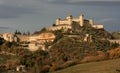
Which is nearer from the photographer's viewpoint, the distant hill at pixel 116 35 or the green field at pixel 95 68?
the green field at pixel 95 68

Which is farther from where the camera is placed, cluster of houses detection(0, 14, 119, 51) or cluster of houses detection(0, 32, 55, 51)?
cluster of houses detection(0, 14, 119, 51)

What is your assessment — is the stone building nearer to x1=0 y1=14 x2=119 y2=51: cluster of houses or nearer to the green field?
x1=0 y1=14 x2=119 y2=51: cluster of houses

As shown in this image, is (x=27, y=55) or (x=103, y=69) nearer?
(x=103, y=69)

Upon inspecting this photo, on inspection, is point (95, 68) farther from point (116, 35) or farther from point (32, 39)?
point (116, 35)

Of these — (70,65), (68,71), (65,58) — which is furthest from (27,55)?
(68,71)

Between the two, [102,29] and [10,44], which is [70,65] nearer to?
[10,44]

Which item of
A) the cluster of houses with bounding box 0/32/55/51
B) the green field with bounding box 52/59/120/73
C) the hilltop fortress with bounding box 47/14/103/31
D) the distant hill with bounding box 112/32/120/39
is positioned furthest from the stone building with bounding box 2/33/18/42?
the green field with bounding box 52/59/120/73

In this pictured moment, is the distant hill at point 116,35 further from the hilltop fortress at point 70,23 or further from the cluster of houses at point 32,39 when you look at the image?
the cluster of houses at point 32,39

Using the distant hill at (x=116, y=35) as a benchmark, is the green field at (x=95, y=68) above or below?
below

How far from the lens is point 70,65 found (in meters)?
69.1

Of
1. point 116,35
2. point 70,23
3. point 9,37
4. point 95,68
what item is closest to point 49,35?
point 70,23

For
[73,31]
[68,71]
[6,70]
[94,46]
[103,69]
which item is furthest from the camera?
[73,31]

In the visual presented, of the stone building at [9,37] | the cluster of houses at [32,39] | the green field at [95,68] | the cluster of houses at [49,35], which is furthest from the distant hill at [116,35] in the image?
the green field at [95,68]

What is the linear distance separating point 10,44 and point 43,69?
40945mm
